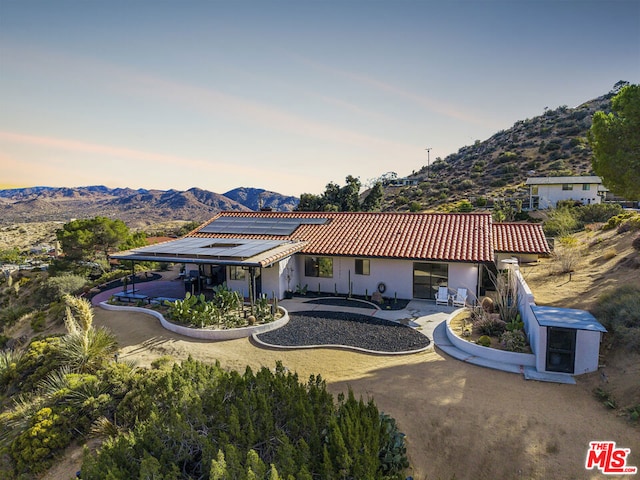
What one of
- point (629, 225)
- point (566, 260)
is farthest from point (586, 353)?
point (629, 225)

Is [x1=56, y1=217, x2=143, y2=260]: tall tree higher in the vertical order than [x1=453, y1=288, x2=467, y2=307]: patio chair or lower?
higher

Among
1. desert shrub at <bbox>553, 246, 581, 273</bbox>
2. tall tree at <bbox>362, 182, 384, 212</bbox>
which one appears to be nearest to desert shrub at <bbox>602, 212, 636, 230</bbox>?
desert shrub at <bbox>553, 246, 581, 273</bbox>

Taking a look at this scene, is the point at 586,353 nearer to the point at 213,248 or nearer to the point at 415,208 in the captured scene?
the point at 213,248

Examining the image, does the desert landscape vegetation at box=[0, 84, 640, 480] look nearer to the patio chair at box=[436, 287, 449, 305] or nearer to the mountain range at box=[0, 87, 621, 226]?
the patio chair at box=[436, 287, 449, 305]

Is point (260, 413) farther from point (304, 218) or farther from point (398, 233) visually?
point (304, 218)

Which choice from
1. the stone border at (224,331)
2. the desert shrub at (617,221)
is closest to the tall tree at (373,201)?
the desert shrub at (617,221)

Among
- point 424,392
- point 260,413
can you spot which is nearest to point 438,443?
point 424,392
